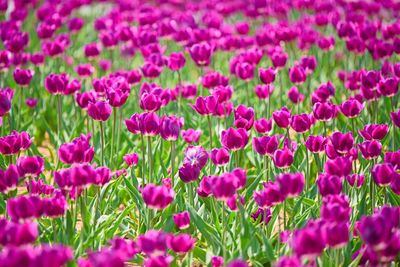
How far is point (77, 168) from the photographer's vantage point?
2715 millimetres

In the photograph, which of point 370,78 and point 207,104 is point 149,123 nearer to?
point 207,104

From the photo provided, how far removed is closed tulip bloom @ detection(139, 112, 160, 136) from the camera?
10.9ft

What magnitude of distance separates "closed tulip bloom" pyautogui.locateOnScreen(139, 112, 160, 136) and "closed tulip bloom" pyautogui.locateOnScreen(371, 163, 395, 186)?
107 cm

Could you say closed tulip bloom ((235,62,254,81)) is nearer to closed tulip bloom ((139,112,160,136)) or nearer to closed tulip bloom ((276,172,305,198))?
closed tulip bloom ((139,112,160,136))

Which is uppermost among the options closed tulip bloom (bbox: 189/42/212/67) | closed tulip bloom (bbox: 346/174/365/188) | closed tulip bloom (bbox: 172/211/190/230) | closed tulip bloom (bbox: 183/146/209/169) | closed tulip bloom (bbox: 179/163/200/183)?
closed tulip bloom (bbox: 189/42/212/67)

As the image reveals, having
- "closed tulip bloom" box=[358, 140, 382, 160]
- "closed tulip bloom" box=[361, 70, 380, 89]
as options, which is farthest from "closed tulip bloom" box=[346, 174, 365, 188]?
"closed tulip bloom" box=[361, 70, 380, 89]

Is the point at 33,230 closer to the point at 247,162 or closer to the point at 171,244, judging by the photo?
the point at 171,244

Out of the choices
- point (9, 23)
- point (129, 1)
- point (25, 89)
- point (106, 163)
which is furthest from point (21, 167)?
point (129, 1)

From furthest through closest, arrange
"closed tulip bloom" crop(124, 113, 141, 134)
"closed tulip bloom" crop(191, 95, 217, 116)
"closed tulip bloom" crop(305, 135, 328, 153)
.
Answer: "closed tulip bloom" crop(191, 95, 217, 116), "closed tulip bloom" crop(124, 113, 141, 134), "closed tulip bloom" crop(305, 135, 328, 153)

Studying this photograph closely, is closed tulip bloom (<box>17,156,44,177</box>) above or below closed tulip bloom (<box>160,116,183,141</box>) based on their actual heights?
below

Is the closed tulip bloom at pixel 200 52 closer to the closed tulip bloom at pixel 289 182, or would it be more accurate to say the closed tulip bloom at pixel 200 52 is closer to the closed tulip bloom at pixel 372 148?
the closed tulip bloom at pixel 372 148

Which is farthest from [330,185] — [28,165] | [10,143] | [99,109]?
[10,143]

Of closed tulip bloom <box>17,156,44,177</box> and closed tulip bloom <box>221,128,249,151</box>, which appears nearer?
closed tulip bloom <box>17,156,44,177</box>

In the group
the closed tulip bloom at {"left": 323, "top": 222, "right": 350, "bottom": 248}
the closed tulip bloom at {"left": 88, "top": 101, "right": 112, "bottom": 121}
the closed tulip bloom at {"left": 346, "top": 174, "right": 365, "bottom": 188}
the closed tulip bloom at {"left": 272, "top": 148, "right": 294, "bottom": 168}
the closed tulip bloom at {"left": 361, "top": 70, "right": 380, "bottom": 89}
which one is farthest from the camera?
the closed tulip bloom at {"left": 361, "top": 70, "right": 380, "bottom": 89}
